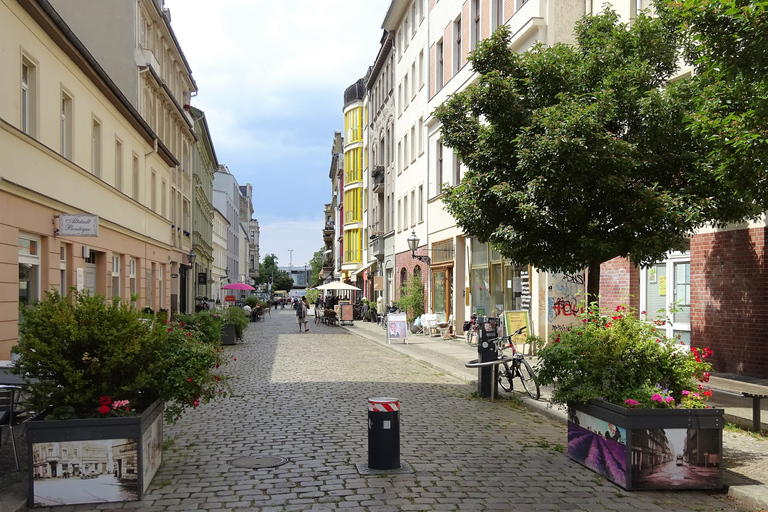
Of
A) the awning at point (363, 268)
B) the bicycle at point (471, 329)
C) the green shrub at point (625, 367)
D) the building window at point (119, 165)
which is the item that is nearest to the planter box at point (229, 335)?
the building window at point (119, 165)

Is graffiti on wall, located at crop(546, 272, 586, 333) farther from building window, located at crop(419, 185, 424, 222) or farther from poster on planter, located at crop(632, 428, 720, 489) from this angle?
building window, located at crop(419, 185, 424, 222)

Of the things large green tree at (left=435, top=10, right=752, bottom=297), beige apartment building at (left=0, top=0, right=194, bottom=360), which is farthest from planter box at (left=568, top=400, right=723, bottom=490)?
beige apartment building at (left=0, top=0, right=194, bottom=360)

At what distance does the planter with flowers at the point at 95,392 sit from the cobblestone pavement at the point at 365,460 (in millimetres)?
231

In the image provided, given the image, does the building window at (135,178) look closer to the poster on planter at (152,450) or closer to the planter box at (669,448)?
the poster on planter at (152,450)

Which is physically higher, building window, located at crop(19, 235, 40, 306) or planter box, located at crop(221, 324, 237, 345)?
building window, located at crop(19, 235, 40, 306)

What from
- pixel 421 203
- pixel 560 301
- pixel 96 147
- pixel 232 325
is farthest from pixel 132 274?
pixel 560 301

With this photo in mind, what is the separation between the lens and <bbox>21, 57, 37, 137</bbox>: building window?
14.1m

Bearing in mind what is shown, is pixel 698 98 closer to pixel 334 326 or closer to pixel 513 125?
pixel 513 125

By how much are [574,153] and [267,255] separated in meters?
167

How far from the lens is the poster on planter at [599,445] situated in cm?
653

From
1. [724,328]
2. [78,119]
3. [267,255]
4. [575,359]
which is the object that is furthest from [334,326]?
[267,255]

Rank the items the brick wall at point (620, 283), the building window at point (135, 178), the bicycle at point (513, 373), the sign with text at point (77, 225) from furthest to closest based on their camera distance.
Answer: the building window at point (135, 178) < the brick wall at point (620, 283) < the sign with text at point (77, 225) < the bicycle at point (513, 373)

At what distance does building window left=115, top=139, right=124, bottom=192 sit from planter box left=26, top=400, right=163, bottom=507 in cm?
1724

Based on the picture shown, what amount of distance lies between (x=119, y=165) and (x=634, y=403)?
19.2m
